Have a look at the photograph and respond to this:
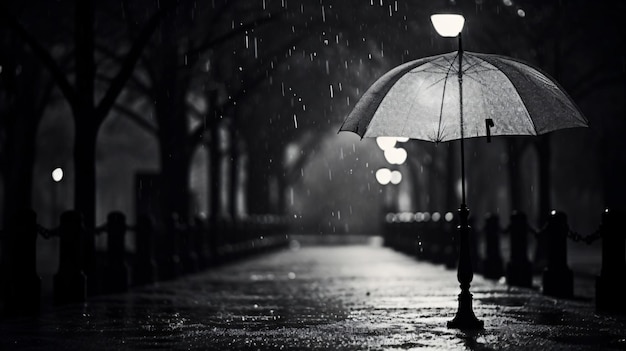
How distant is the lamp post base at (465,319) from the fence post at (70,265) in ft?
20.8

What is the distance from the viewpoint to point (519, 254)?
19.8 m

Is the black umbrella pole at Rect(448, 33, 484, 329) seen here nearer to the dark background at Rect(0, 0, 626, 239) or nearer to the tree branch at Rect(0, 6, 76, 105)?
the dark background at Rect(0, 0, 626, 239)

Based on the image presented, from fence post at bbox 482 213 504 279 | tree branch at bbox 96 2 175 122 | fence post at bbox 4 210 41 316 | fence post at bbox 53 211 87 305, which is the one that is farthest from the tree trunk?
fence post at bbox 482 213 504 279

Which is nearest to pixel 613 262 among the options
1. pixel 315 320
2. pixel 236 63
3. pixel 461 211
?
pixel 461 211

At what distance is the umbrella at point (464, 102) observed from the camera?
11.7 meters

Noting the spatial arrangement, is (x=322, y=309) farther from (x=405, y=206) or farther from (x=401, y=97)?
(x=405, y=206)

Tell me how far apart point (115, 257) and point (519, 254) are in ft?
21.6

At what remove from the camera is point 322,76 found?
114 ft

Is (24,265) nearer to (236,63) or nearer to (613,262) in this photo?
(613,262)

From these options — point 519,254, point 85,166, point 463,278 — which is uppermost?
point 85,166

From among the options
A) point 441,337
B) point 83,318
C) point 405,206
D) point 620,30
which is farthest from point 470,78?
point 405,206

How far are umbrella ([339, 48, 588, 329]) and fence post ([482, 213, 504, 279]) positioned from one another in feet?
33.7

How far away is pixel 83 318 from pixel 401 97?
4.51 meters

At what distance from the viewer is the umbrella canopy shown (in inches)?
460
